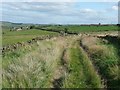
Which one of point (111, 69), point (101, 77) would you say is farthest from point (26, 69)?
point (111, 69)

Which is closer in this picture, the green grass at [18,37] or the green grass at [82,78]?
the green grass at [82,78]

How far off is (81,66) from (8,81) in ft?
29.4

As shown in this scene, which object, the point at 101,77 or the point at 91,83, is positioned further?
the point at 101,77

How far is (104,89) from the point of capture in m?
17.5

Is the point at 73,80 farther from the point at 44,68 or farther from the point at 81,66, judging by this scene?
the point at 81,66

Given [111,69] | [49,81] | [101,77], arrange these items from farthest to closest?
[111,69] → [101,77] → [49,81]

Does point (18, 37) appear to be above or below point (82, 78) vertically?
below

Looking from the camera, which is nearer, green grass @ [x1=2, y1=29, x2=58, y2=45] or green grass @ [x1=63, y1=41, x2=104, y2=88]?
green grass @ [x1=63, y1=41, x2=104, y2=88]

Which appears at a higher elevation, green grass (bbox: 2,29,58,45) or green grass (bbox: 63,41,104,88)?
green grass (bbox: 63,41,104,88)

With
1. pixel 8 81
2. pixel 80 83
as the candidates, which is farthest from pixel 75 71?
pixel 8 81

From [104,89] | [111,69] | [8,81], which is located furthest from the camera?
[111,69]

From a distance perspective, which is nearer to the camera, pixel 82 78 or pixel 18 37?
pixel 82 78

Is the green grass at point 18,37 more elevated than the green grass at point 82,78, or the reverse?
the green grass at point 82,78

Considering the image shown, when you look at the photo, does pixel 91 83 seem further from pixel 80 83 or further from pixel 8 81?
pixel 8 81
